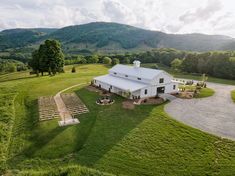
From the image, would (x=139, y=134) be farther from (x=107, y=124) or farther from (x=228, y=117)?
(x=228, y=117)

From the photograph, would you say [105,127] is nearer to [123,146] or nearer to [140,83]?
[123,146]

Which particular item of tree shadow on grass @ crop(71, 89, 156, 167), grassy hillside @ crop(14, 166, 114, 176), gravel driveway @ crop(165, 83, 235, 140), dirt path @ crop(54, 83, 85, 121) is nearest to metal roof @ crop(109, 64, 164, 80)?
gravel driveway @ crop(165, 83, 235, 140)

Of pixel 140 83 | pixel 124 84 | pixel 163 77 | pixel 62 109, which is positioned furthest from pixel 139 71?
pixel 62 109

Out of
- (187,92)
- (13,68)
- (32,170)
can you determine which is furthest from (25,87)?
(13,68)

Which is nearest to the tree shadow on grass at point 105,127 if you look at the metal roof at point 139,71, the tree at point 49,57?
the metal roof at point 139,71

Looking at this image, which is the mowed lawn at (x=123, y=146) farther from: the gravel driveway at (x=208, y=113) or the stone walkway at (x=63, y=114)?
the gravel driveway at (x=208, y=113)
